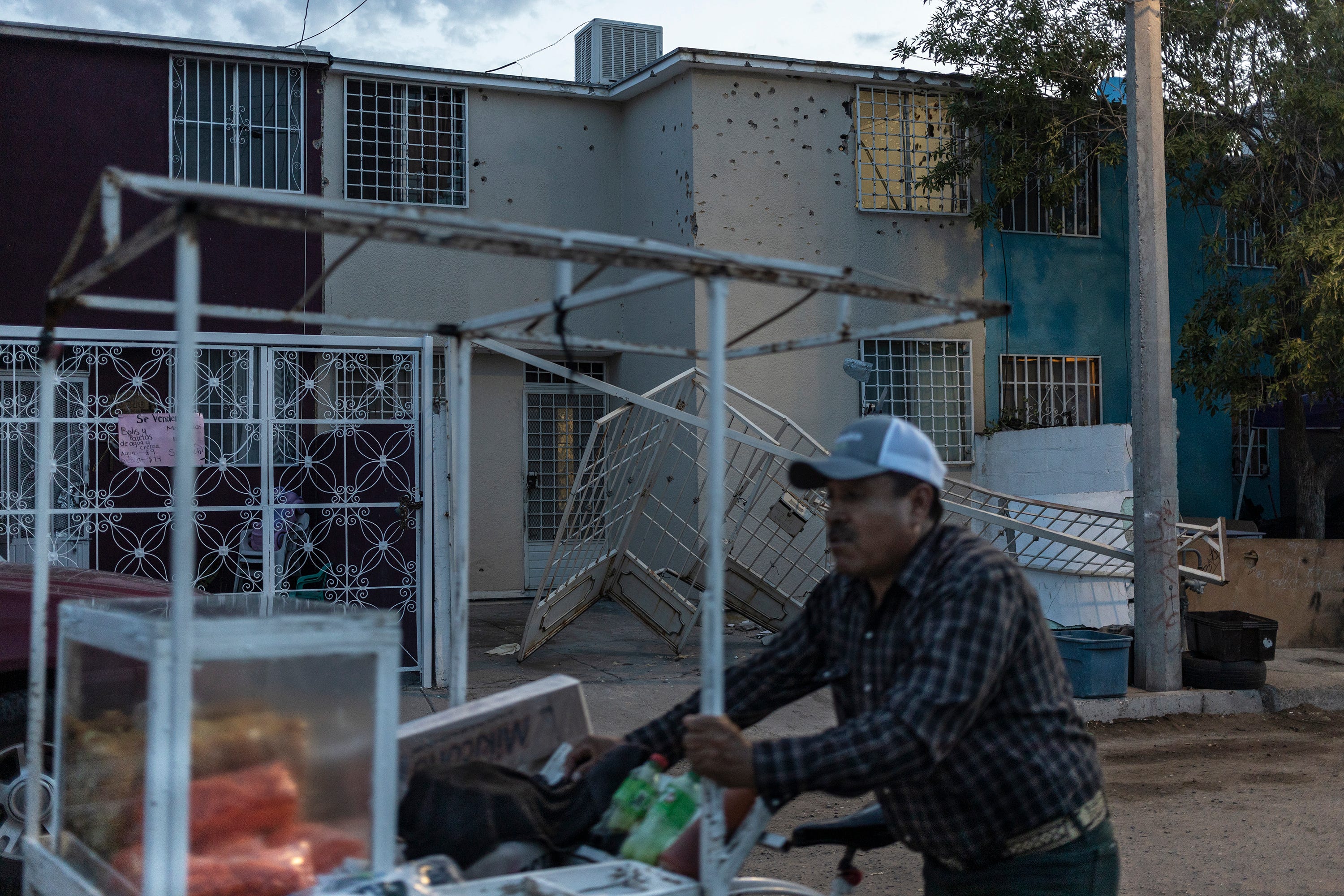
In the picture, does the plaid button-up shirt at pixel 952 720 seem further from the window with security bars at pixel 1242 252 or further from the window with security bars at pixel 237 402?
the window with security bars at pixel 1242 252

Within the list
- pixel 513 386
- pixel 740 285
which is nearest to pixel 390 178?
pixel 513 386

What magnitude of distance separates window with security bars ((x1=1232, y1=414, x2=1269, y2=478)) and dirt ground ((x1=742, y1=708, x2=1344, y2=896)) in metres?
7.62

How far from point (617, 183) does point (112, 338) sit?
27.8 ft

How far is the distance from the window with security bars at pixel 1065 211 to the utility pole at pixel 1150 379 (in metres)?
4.97

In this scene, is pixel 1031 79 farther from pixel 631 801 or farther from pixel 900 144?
pixel 631 801

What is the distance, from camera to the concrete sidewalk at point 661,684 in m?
8.28

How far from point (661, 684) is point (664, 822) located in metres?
6.36

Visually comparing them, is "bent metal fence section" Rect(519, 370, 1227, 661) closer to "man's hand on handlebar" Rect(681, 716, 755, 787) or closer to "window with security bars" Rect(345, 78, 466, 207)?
"window with security bars" Rect(345, 78, 466, 207)

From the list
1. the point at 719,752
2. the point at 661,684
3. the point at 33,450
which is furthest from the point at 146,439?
the point at 719,752

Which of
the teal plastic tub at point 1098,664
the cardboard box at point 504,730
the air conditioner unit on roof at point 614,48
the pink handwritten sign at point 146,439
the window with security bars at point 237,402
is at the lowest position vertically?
the teal plastic tub at point 1098,664

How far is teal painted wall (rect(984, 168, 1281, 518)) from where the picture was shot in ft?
49.0

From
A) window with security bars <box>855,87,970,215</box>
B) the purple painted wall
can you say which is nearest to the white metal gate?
the purple painted wall

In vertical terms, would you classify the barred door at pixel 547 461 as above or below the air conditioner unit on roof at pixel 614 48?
below

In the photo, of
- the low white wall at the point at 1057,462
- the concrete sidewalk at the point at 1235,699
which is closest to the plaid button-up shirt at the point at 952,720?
the concrete sidewalk at the point at 1235,699
